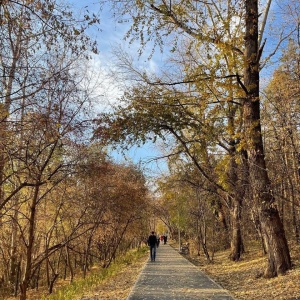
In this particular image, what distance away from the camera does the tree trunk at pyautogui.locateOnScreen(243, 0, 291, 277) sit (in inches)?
397

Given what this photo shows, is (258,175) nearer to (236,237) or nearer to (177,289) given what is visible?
(177,289)

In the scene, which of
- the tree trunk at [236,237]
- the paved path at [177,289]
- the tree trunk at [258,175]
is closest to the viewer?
the paved path at [177,289]

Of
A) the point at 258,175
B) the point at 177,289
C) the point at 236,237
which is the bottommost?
the point at 177,289

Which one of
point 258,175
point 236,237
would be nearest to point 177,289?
point 258,175

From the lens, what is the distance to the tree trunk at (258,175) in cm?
1009

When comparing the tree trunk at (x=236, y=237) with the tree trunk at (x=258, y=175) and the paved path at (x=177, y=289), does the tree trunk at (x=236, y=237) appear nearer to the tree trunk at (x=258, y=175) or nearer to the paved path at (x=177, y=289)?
the paved path at (x=177, y=289)

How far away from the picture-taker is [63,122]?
9125 mm

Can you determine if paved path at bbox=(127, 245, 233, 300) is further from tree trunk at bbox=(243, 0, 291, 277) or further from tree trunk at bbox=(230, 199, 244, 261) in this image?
tree trunk at bbox=(230, 199, 244, 261)

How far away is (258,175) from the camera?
10164 millimetres

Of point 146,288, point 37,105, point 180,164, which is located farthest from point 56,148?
point 180,164

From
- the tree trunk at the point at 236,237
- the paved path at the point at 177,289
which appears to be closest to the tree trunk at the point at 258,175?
the paved path at the point at 177,289

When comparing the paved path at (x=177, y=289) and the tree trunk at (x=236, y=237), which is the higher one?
the tree trunk at (x=236, y=237)

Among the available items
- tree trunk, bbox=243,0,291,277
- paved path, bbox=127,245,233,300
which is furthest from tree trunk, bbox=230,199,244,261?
tree trunk, bbox=243,0,291,277

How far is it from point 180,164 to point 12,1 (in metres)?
15.8
